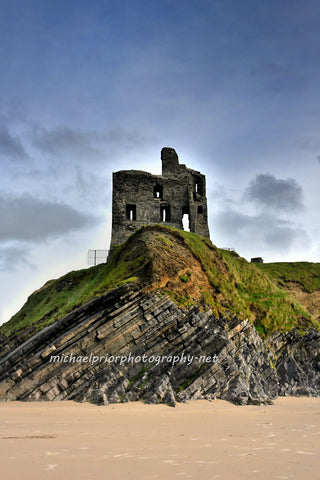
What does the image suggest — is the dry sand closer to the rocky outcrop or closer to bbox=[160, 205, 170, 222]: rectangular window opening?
the rocky outcrop

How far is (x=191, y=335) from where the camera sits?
21375 millimetres

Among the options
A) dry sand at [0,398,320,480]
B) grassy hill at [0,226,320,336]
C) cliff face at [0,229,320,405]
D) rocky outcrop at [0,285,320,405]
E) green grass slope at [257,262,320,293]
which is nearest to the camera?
dry sand at [0,398,320,480]

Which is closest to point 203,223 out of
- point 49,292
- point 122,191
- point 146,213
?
point 146,213

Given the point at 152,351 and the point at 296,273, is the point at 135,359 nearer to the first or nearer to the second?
the point at 152,351

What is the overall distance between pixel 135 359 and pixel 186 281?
6122mm

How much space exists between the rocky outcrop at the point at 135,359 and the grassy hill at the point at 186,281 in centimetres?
156

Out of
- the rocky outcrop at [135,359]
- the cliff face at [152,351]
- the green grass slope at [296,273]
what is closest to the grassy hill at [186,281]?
the cliff face at [152,351]

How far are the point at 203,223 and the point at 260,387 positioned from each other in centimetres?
2572

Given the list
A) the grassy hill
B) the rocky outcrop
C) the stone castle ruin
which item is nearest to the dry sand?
the rocky outcrop

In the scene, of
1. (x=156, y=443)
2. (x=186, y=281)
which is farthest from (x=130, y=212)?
(x=156, y=443)

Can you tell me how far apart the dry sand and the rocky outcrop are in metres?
1.64

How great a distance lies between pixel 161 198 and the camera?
147ft

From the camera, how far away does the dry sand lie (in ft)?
23.0

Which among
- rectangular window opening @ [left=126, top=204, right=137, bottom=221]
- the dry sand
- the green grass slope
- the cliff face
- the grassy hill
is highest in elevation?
rectangular window opening @ [left=126, top=204, right=137, bottom=221]
